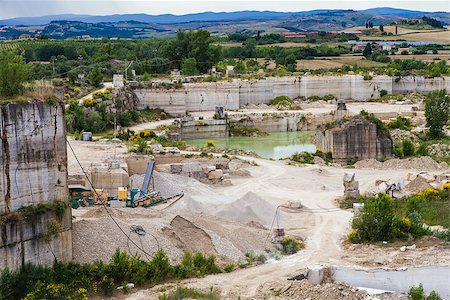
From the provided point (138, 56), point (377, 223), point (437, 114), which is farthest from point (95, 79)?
point (377, 223)

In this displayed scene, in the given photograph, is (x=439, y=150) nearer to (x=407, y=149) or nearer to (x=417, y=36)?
(x=407, y=149)

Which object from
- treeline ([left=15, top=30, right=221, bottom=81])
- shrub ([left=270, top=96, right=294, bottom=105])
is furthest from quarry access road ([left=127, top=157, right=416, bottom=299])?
treeline ([left=15, top=30, right=221, bottom=81])

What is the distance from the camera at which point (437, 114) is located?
50031mm

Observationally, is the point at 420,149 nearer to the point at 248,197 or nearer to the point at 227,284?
the point at 248,197

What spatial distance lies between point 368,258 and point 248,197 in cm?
736

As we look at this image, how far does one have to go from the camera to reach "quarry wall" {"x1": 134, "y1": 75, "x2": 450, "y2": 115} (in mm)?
64000

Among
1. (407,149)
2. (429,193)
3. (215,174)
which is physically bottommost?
(407,149)

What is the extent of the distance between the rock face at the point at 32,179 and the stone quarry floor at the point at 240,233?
1126 mm

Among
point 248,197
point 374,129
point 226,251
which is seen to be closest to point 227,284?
point 226,251

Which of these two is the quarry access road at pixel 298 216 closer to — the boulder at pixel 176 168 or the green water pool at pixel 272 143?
the boulder at pixel 176 168

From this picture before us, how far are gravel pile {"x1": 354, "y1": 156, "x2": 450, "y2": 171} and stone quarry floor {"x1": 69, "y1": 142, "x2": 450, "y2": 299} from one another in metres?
6.05

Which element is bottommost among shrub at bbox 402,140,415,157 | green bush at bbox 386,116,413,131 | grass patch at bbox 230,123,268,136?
grass patch at bbox 230,123,268,136

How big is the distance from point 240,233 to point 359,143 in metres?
19.6

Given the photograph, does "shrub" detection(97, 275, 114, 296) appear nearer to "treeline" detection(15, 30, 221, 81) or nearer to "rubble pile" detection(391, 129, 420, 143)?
"rubble pile" detection(391, 129, 420, 143)
